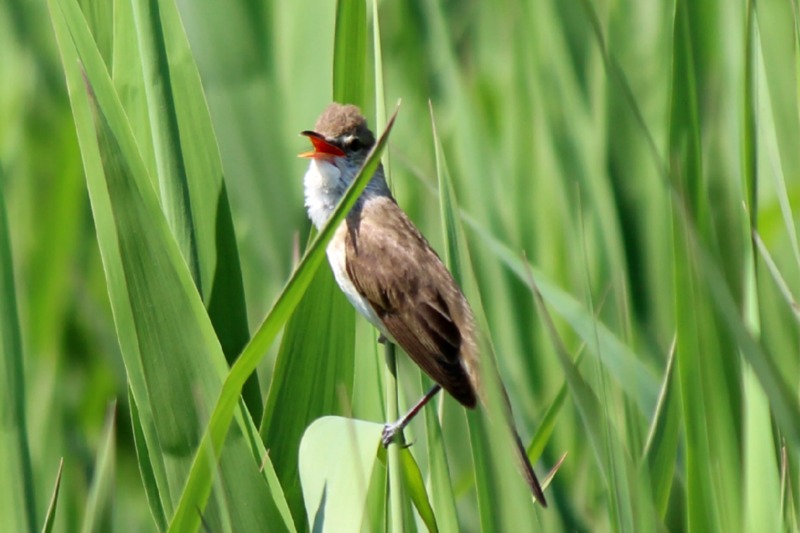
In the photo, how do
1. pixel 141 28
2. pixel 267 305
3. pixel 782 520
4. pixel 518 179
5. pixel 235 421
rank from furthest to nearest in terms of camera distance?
1. pixel 518 179
2. pixel 267 305
3. pixel 141 28
4. pixel 782 520
5. pixel 235 421

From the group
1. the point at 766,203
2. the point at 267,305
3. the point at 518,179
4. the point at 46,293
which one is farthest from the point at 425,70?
the point at 46,293

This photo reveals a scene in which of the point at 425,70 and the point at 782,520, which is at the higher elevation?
the point at 425,70

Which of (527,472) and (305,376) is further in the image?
(305,376)

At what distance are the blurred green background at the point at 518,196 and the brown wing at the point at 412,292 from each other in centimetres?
10

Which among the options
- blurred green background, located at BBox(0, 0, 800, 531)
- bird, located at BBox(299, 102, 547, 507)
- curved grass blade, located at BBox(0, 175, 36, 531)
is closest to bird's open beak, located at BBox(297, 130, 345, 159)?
bird, located at BBox(299, 102, 547, 507)

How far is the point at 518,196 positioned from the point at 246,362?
63.5 inches

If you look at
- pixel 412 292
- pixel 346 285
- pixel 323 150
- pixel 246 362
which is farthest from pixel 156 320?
pixel 323 150

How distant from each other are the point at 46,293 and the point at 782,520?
1666 mm

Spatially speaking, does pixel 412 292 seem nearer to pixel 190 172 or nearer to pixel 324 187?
pixel 324 187

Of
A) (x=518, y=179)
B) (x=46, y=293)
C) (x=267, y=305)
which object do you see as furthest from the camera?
(x=518, y=179)

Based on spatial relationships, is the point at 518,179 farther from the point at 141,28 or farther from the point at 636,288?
the point at 141,28

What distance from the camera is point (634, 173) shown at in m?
2.92

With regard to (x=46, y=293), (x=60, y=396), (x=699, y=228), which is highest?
(x=699, y=228)

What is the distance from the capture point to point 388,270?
2.39 m
